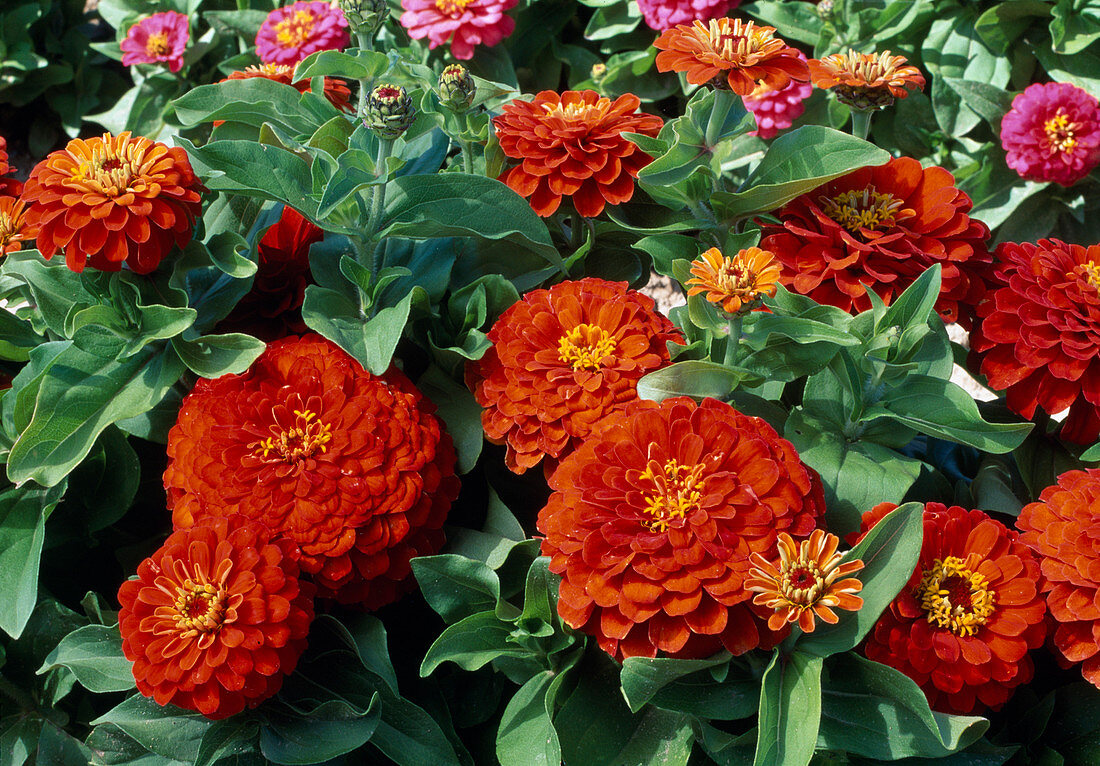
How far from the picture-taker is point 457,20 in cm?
218

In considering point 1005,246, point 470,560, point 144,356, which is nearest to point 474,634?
point 470,560

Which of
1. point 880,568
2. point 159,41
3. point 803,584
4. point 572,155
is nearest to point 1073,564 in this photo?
point 880,568

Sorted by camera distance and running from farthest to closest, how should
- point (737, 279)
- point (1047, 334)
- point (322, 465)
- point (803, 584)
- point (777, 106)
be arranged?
point (777, 106) < point (1047, 334) < point (322, 465) < point (737, 279) < point (803, 584)

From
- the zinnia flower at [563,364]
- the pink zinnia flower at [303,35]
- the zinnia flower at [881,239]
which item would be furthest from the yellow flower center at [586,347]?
the pink zinnia flower at [303,35]

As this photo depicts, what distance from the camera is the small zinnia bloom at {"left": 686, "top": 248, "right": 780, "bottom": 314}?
1.07m

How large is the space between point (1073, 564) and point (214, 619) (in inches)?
37.1

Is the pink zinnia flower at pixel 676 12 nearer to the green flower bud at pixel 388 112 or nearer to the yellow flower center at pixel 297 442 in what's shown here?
the green flower bud at pixel 388 112

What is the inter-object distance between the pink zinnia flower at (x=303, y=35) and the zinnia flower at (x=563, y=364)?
3.66ft

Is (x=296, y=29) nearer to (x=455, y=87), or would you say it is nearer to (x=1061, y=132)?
(x=455, y=87)

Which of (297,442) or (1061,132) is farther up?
(297,442)

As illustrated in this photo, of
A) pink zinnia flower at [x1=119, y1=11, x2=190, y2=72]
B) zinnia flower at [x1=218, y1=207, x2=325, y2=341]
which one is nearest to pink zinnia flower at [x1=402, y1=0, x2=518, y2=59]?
pink zinnia flower at [x1=119, y1=11, x2=190, y2=72]

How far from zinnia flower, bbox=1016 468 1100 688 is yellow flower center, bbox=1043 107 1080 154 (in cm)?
127

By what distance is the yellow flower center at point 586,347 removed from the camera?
1246mm

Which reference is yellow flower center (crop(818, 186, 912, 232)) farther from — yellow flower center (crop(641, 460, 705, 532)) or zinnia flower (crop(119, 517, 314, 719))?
zinnia flower (crop(119, 517, 314, 719))
